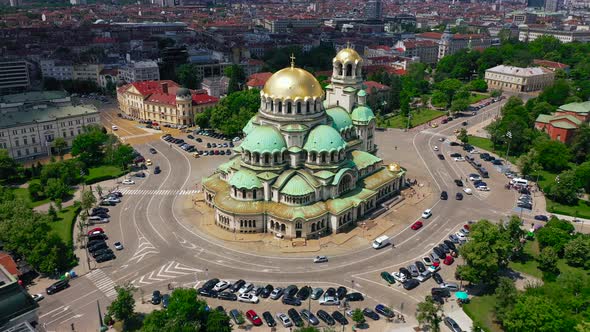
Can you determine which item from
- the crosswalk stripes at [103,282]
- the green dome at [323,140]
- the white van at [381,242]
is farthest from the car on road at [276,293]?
the green dome at [323,140]

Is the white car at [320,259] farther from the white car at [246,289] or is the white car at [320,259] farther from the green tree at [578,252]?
the green tree at [578,252]

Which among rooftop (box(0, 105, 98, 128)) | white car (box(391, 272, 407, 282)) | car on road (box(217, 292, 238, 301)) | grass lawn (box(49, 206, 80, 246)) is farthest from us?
rooftop (box(0, 105, 98, 128))

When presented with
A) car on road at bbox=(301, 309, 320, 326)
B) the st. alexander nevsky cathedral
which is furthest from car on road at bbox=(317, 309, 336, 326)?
the st. alexander nevsky cathedral

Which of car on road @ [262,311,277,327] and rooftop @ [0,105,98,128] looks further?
rooftop @ [0,105,98,128]

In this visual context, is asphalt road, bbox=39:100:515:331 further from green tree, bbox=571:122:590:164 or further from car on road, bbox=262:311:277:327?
green tree, bbox=571:122:590:164

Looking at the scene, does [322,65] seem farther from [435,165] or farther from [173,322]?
[173,322]
